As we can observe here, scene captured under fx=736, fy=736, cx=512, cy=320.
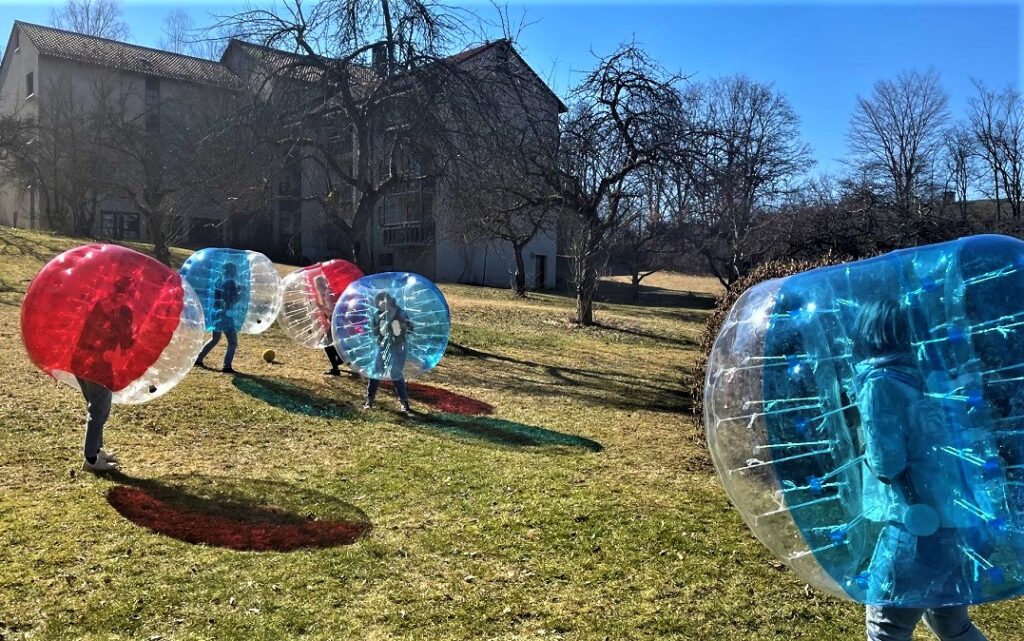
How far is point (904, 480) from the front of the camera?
2.38 metres

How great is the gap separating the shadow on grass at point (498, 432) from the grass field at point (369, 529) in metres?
0.04

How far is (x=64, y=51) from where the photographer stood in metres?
33.4

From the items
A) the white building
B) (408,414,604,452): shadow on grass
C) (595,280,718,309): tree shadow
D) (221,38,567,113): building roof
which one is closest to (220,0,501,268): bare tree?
(221,38,567,113): building roof

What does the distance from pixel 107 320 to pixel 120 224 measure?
3576 centimetres

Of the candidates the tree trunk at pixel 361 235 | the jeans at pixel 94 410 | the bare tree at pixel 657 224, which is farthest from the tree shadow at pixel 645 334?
the jeans at pixel 94 410

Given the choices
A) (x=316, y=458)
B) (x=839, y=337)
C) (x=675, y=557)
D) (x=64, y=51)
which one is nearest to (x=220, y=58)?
(x=316, y=458)

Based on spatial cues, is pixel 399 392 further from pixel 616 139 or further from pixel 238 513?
pixel 616 139

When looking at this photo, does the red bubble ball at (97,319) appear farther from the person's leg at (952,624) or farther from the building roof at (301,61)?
the building roof at (301,61)

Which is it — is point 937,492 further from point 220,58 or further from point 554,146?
point 220,58

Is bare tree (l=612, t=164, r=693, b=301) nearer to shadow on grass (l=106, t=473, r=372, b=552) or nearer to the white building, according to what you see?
the white building

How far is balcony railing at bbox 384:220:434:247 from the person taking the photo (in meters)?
34.0

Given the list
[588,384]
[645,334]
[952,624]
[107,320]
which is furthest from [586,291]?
[952,624]

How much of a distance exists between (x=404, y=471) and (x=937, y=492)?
461 centimetres

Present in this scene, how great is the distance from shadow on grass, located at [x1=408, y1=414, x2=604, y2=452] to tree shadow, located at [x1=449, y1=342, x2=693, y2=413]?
2.21 meters
